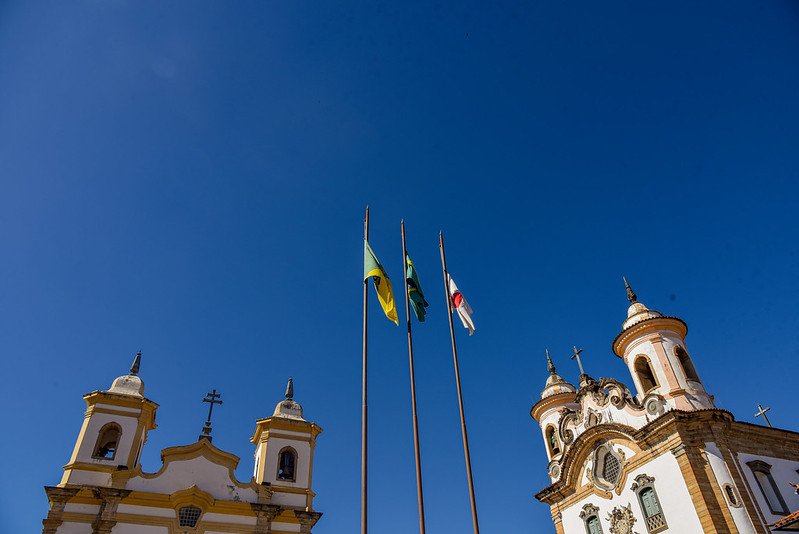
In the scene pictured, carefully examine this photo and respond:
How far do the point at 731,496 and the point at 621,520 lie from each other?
5.27 meters

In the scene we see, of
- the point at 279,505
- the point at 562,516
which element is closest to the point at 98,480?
the point at 279,505

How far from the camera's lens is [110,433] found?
2745 centimetres

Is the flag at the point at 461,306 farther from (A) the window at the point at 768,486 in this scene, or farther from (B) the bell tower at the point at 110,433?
(B) the bell tower at the point at 110,433

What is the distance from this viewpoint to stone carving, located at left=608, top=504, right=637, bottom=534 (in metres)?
25.1

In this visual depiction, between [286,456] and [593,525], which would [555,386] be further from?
[286,456]

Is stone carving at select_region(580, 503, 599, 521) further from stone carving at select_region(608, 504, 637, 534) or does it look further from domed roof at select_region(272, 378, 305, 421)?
domed roof at select_region(272, 378, 305, 421)

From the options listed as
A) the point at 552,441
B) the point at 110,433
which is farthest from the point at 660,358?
the point at 110,433

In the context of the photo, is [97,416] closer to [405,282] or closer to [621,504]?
[405,282]

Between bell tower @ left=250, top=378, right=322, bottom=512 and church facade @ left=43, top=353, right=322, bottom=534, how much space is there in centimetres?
5

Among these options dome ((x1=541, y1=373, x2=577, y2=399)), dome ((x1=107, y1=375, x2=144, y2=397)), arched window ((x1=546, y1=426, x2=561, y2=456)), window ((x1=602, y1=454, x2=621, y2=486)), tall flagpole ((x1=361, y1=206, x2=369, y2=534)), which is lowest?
tall flagpole ((x1=361, y1=206, x2=369, y2=534))

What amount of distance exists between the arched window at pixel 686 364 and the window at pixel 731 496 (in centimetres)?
531

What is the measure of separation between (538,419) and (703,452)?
1213 cm

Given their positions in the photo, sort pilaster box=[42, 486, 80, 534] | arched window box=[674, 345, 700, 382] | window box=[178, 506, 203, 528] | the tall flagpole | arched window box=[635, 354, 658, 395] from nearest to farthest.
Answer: the tall flagpole → pilaster box=[42, 486, 80, 534] → window box=[178, 506, 203, 528] → arched window box=[674, 345, 700, 382] → arched window box=[635, 354, 658, 395]

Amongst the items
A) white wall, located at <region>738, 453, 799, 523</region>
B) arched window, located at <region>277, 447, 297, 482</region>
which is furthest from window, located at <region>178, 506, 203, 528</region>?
white wall, located at <region>738, 453, 799, 523</region>
